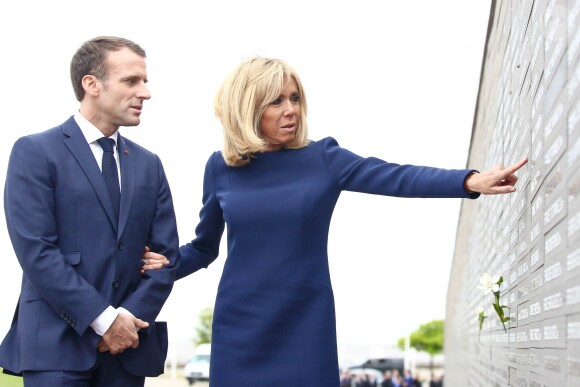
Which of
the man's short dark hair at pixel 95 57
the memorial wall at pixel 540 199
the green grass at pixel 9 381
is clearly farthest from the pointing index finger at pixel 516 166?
the green grass at pixel 9 381

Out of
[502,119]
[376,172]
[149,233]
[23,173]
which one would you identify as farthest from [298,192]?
[502,119]

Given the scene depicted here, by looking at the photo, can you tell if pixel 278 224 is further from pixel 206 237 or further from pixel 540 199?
pixel 540 199

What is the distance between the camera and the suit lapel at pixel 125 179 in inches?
138

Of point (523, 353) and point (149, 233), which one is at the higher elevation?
point (149, 233)

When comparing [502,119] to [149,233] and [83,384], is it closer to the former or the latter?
[149,233]

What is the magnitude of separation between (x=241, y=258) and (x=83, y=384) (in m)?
0.68

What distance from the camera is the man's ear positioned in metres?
3.60

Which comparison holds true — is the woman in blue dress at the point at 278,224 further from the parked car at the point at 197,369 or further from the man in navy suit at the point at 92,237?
the parked car at the point at 197,369

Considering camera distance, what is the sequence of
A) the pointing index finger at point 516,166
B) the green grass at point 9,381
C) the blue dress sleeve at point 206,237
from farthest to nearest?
the green grass at point 9,381 < the blue dress sleeve at point 206,237 < the pointing index finger at point 516,166

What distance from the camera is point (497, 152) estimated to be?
18.3 ft

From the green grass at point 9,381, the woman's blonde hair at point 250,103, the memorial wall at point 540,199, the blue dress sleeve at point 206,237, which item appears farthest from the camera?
the green grass at point 9,381

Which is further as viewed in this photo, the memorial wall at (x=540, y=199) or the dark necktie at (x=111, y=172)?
the dark necktie at (x=111, y=172)

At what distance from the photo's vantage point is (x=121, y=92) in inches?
141

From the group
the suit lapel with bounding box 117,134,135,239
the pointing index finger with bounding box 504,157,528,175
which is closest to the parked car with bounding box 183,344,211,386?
the suit lapel with bounding box 117,134,135,239
